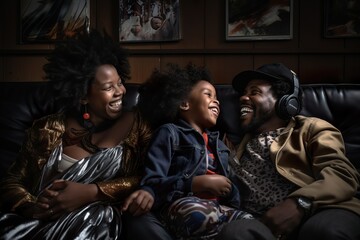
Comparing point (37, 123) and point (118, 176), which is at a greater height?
point (37, 123)

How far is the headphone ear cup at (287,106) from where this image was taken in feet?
4.99

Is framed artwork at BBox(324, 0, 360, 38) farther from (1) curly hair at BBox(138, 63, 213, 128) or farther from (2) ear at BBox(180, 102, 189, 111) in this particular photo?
(2) ear at BBox(180, 102, 189, 111)

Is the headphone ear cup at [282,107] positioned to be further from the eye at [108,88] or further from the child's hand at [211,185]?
the eye at [108,88]

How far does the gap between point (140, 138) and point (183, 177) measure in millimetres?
259

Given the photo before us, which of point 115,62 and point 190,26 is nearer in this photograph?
point 115,62

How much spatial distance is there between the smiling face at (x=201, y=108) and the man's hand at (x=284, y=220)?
1.56 ft

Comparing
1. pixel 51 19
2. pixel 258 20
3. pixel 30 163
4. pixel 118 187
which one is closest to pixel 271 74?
pixel 258 20

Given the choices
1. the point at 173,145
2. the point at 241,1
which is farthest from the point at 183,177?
the point at 241,1

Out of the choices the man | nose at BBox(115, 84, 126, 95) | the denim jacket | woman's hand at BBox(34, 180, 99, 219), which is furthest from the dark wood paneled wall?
woman's hand at BBox(34, 180, 99, 219)

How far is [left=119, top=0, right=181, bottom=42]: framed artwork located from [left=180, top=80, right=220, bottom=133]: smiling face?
0.63m

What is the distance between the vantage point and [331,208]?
4.05 ft

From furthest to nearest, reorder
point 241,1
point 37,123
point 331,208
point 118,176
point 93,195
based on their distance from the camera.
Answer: point 241,1 → point 37,123 → point 118,176 → point 93,195 → point 331,208

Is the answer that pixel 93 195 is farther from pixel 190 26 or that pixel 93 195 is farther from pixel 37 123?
pixel 190 26

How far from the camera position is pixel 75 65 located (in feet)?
5.26
